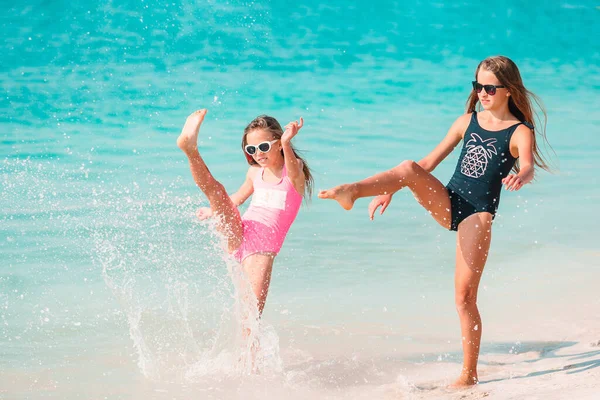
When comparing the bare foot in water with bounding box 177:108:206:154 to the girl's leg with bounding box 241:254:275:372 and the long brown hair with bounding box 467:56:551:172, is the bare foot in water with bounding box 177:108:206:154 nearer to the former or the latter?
the girl's leg with bounding box 241:254:275:372

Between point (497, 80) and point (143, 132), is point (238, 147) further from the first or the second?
point (497, 80)

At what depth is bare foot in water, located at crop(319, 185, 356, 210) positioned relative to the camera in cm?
457

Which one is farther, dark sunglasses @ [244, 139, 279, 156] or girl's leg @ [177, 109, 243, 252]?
dark sunglasses @ [244, 139, 279, 156]

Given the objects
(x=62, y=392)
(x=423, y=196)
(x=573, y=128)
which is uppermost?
(x=423, y=196)

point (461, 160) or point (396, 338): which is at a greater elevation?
point (461, 160)

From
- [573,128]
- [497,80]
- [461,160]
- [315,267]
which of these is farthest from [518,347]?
[573,128]

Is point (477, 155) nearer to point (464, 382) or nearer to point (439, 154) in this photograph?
point (439, 154)

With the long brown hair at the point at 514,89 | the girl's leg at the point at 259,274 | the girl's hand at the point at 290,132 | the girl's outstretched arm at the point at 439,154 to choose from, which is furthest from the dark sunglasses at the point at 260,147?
the long brown hair at the point at 514,89

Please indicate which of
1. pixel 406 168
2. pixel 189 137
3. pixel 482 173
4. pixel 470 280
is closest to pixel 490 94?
pixel 482 173

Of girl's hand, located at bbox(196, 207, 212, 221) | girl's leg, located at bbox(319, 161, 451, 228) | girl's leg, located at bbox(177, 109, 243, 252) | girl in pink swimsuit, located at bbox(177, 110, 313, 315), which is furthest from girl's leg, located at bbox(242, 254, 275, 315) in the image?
girl's leg, located at bbox(319, 161, 451, 228)

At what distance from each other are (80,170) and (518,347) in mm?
8321

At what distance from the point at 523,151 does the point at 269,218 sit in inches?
64.6

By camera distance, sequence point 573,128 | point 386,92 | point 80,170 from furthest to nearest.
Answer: point 386,92, point 573,128, point 80,170

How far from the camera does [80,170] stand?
12.6 metres
